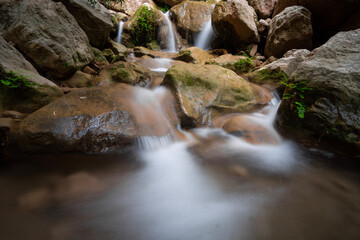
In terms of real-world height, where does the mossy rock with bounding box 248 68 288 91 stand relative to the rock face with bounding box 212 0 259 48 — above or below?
below

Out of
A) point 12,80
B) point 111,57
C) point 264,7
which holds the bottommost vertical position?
point 111,57

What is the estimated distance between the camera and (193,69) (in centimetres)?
417

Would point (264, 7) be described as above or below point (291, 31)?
above

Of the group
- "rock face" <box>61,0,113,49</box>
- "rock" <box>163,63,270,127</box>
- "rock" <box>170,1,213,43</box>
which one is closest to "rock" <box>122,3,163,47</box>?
"rock" <box>170,1,213,43</box>

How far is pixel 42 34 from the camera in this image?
352 cm

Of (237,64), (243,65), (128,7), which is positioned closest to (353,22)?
(243,65)

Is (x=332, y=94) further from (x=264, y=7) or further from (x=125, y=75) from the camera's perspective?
(x=264, y=7)

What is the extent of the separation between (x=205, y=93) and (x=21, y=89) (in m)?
3.47

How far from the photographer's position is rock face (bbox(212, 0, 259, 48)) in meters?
7.80

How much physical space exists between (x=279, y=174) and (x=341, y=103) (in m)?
1.57

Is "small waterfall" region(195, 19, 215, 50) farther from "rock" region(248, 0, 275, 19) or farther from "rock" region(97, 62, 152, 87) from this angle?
"rock" region(97, 62, 152, 87)

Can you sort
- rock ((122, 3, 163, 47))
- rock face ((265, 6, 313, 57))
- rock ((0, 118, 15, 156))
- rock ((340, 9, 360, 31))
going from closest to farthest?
1. rock ((0, 118, 15, 156))
2. rock ((340, 9, 360, 31))
3. rock face ((265, 6, 313, 57))
4. rock ((122, 3, 163, 47))

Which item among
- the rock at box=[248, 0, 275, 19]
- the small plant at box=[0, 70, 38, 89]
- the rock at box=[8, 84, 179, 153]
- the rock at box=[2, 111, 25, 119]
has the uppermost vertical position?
the rock at box=[248, 0, 275, 19]

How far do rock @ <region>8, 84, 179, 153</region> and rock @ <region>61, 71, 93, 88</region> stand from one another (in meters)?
1.13
